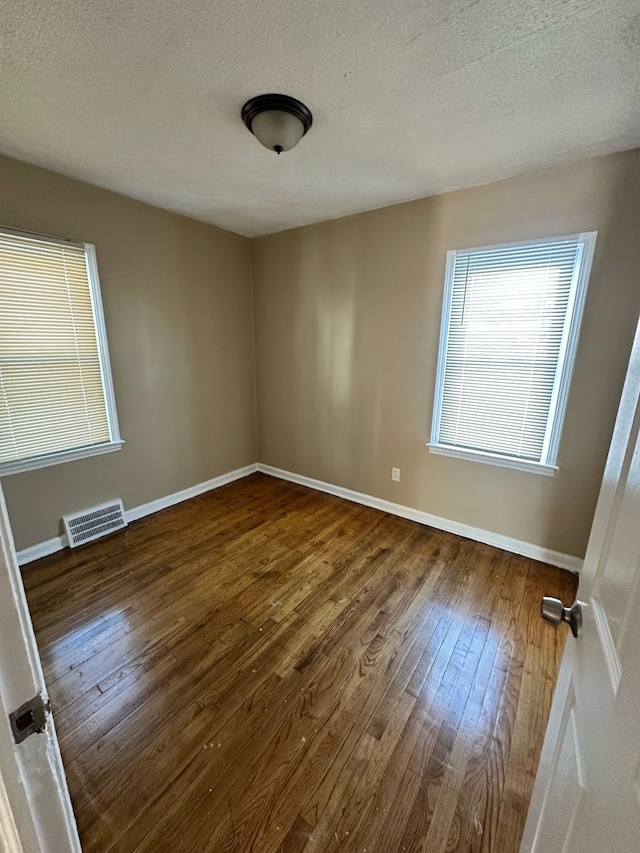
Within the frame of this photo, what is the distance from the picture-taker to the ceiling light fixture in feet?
4.88

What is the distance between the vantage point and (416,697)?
1486 millimetres

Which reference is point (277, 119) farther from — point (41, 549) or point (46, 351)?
point (41, 549)

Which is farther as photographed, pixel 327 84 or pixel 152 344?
pixel 152 344

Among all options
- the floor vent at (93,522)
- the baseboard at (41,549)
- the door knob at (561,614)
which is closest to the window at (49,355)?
the floor vent at (93,522)

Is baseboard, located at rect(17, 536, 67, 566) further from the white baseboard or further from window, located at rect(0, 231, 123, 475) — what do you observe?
window, located at rect(0, 231, 123, 475)

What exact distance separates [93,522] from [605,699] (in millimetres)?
3049

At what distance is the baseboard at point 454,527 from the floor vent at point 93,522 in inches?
64.5

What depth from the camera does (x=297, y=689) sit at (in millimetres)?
1506

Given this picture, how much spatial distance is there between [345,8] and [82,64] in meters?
1.02

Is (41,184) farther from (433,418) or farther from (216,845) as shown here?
(216,845)

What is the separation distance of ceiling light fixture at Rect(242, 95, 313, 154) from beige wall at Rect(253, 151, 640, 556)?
126 cm

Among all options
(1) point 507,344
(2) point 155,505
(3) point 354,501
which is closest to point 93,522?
(2) point 155,505

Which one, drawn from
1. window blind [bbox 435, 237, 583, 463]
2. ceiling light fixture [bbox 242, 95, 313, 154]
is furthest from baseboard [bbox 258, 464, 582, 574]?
ceiling light fixture [bbox 242, 95, 313, 154]

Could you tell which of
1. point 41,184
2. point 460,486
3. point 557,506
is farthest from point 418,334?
point 41,184
